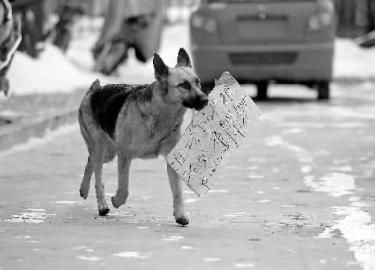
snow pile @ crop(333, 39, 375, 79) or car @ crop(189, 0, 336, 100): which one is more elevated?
car @ crop(189, 0, 336, 100)

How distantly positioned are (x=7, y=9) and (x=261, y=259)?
734cm

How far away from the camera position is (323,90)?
20922 mm

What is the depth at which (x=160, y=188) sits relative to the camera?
9.96 m

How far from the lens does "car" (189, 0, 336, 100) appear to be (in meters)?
19.5

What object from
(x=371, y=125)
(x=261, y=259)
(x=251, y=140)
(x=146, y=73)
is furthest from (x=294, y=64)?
(x=261, y=259)

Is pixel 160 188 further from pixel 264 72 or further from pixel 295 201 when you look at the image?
pixel 264 72

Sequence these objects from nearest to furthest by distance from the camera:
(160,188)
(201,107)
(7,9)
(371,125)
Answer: (201,107), (160,188), (7,9), (371,125)

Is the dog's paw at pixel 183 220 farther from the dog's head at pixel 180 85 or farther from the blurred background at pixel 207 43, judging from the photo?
the blurred background at pixel 207 43

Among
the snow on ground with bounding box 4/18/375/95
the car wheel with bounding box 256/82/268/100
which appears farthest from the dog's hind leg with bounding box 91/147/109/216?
the car wheel with bounding box 256/82/268/100

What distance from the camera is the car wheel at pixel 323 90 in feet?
67.8

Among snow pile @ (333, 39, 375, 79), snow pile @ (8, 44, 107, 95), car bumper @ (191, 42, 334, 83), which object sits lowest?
snow pile @ (333, 39, 375, 79)

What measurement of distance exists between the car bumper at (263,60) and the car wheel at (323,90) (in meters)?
1.06

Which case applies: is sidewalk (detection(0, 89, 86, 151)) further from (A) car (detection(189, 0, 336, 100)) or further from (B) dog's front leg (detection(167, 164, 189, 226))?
(B) dog's front leg (detection(167, 164, 189, 226))

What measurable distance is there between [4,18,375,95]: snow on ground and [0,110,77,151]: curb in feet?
2.88
